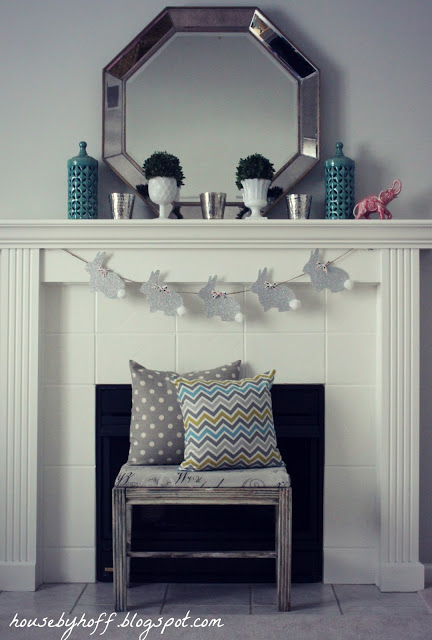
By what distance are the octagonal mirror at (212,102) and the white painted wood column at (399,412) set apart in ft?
1.78

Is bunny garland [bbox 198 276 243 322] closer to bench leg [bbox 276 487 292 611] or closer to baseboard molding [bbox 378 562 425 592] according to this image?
bench leg [bbox 276 487 292 611]

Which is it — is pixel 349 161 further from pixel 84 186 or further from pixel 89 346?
pixel 89 346

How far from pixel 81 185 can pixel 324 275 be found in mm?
929

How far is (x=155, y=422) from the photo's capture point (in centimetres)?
241

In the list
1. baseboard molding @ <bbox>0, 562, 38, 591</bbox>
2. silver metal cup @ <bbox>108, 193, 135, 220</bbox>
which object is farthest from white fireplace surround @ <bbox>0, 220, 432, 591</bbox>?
silver metal cup @ <bbox>108, 193, 135, 220</bbox>

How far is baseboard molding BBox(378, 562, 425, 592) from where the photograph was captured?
249 cm

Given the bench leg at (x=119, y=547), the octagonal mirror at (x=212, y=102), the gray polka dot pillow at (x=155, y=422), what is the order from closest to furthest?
the bench leg at (x=119, y=547) < the gray polka dot pillow at (x=155, y=422) < the octagonal mirror at (x=212, y=102)

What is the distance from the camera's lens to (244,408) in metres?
2.31

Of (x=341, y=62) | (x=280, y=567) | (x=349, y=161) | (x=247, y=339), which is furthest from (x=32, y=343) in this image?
(x=341, y=62)

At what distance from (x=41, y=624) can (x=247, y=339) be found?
1164mm

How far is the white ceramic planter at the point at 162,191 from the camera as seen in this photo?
2488 mm

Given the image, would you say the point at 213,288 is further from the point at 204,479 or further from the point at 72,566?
the point at 72,566

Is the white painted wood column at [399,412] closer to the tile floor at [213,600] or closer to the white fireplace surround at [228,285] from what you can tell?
the white fireplace surround at [228,285]

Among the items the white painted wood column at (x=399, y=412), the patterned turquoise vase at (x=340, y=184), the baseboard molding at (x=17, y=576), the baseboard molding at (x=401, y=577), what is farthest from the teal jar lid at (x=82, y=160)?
the baseboard molding at (x=401, y=577)
